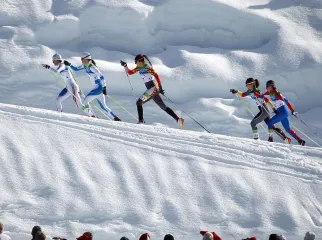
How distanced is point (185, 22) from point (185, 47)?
99 centimetres

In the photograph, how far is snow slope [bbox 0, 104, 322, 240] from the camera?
39.9ft

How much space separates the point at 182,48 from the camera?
72.3 ft

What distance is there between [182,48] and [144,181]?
→ 31.3 ft

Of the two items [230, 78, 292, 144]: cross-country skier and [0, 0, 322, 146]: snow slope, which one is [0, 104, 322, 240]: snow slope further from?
[0, 0, 322, 146]: snow slope

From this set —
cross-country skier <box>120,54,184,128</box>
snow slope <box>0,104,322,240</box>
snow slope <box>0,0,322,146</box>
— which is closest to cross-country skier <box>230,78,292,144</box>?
A: snow slope <box>0,104,322,240</box>

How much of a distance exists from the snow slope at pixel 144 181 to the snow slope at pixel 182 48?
220 inches

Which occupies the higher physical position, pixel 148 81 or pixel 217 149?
pixel 148 81

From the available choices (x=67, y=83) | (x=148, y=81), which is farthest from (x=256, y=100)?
(x=67, y=83)

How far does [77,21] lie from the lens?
21906 millimetres

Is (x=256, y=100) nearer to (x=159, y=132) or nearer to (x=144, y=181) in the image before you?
(x=159, y=132)

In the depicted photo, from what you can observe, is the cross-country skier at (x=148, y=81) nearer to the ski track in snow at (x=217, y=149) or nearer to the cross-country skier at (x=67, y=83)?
the ski track in snow at (x=217, y=149)

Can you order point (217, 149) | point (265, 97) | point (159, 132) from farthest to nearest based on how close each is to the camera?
point (265, 97) < point (159, 132) < point (217, 149)

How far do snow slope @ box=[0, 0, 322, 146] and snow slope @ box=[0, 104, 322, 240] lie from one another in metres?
5.58

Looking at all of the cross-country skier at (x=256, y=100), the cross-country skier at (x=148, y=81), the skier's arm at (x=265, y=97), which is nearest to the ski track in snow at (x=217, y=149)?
the cross-country skier at (x=148, y=81)
